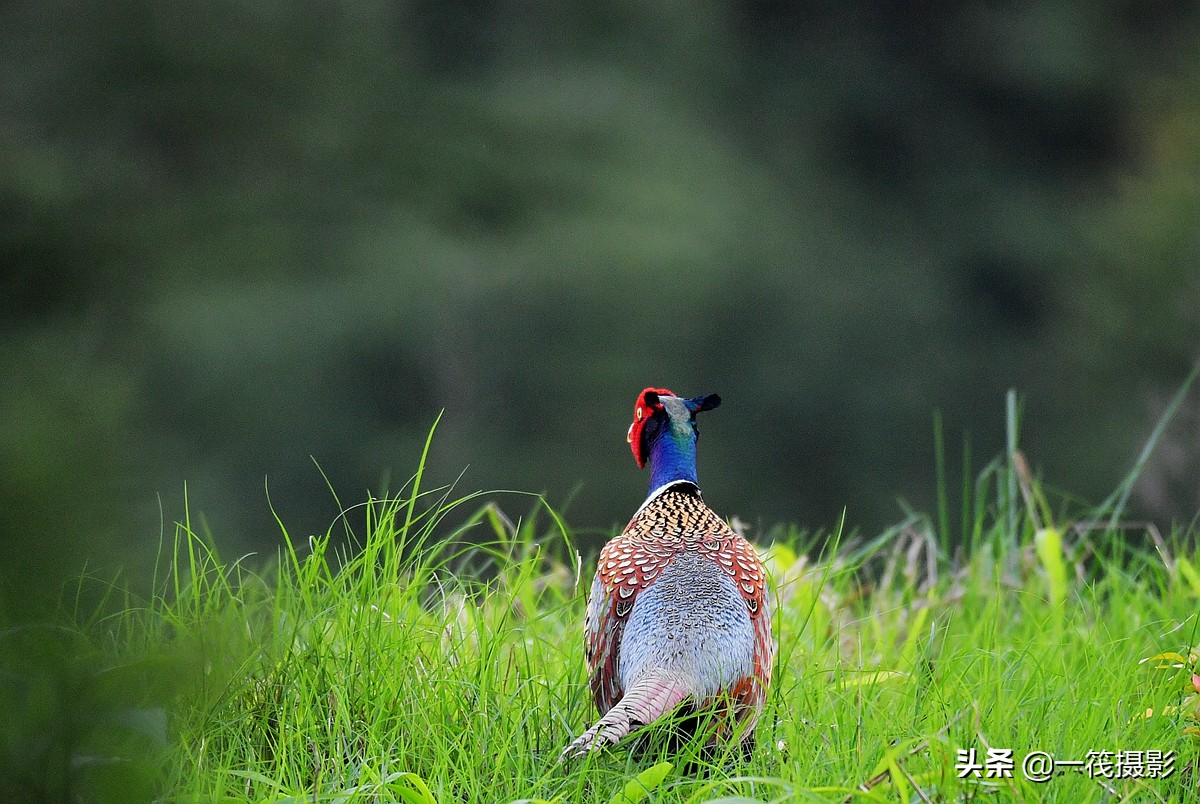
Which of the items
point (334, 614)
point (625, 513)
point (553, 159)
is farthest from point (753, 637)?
point (553, 159)

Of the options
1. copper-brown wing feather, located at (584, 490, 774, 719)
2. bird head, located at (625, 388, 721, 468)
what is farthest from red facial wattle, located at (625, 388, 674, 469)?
copper-brown wing feather, located at (584, 490, 774, 719)

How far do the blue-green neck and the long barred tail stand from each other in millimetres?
642

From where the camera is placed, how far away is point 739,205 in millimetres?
21500

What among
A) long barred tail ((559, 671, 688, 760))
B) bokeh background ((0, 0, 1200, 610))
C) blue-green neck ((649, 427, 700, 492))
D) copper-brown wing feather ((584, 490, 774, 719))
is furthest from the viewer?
bokeh background ((0, 0, 1200, 610))

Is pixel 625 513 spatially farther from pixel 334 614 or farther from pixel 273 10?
pixel 334 614

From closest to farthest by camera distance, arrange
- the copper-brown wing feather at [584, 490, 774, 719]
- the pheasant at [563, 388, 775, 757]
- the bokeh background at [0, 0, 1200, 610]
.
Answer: the pheasant at [563, 388, 775, 757] < the copper-brown wing feather at [584, 490, 774, 719] < the bokeh background at [0, 0, 1200, 610]

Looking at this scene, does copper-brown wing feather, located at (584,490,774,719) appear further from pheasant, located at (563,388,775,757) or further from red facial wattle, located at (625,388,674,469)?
red facial wattle, located at (625,388,674,469)

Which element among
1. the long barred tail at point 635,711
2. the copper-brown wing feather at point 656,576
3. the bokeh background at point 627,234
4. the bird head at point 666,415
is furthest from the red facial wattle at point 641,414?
the bokeh background at point 627,234

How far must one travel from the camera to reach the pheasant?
8.55 ft

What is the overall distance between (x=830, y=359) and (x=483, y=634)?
1780 centimetres

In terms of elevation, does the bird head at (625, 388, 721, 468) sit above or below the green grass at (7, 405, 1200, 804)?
above

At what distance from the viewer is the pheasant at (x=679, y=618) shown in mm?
2605

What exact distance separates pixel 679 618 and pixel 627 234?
1754 cm

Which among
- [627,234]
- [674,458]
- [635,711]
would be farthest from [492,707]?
[627,234]
